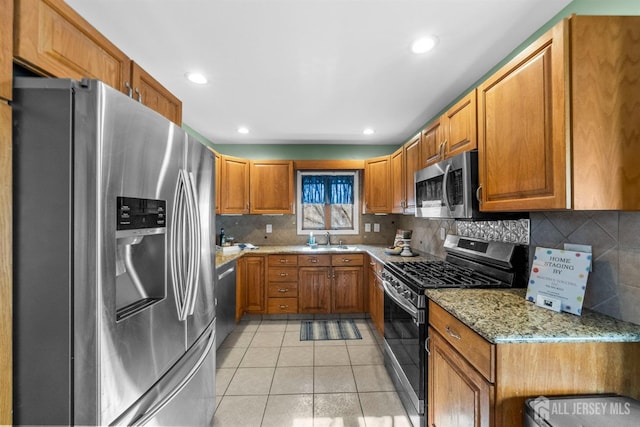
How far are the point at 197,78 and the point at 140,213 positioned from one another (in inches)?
64.4

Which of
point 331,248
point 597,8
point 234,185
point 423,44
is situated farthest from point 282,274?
point 597,8

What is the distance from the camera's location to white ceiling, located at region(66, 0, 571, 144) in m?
1.42

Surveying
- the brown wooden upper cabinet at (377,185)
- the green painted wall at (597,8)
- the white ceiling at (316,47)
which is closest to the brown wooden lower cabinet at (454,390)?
the green painted wall at (597,8)

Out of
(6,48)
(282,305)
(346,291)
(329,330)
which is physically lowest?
(329,330)

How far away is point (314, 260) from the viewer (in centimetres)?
348

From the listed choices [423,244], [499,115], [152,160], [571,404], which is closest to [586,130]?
[499,115]

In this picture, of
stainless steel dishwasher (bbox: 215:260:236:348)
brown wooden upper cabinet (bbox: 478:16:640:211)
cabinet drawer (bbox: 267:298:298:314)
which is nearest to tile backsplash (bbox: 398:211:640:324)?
brown wooden upper cabinet (bbox: 478:16:640:211)

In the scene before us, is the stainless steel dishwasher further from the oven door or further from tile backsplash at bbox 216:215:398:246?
the oven door

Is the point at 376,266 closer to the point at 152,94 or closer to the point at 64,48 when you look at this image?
the point at 152,94

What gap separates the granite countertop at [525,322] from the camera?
0.98 m

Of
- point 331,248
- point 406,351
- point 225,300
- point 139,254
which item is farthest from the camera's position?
point 331,248

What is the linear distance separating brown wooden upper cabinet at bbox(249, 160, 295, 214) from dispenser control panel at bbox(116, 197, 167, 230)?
105 inches

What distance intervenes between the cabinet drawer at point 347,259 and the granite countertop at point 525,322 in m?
2.05

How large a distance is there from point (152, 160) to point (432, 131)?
2.13 metres
